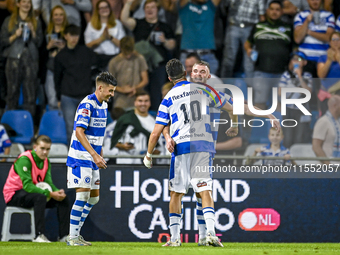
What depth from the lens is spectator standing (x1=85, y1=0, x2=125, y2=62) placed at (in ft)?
33.8

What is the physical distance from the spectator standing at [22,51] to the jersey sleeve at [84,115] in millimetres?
4103

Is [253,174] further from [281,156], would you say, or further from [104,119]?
[104,119]

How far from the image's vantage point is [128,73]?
9.96m

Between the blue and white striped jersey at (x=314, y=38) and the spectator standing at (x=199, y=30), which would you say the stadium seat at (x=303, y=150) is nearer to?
the blue and white striped jersey at (x=314, y=38)

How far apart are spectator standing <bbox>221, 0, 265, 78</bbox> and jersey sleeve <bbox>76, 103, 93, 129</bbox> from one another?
15.2ft

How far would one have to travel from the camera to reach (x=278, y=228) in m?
8.52

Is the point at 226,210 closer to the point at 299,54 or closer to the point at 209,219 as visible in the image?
the point at 209,219

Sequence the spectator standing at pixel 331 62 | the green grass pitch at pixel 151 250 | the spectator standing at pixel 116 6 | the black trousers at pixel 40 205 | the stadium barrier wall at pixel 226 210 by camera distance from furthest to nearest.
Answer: the spectator standing at pixel 116 6 → the spectator standing at pixel 331 62 → the stadium barrier wall at pixel 226 210 → the black trousers at pixel 40 205 → the green grass pitch at pixel 151 250

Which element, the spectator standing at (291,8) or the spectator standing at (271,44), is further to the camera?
the spectator standing at (291,8)

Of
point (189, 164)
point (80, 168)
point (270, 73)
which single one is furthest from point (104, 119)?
point (270, 73)

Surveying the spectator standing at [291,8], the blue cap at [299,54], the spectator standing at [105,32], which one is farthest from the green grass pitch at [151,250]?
the spectator standing at [291,8]

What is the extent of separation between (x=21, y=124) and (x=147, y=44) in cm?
284

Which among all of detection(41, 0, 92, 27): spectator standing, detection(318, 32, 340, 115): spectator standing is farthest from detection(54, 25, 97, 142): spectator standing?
detection(318, 32, 340, 115): spectator standing

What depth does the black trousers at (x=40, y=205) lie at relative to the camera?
8.02 meters
